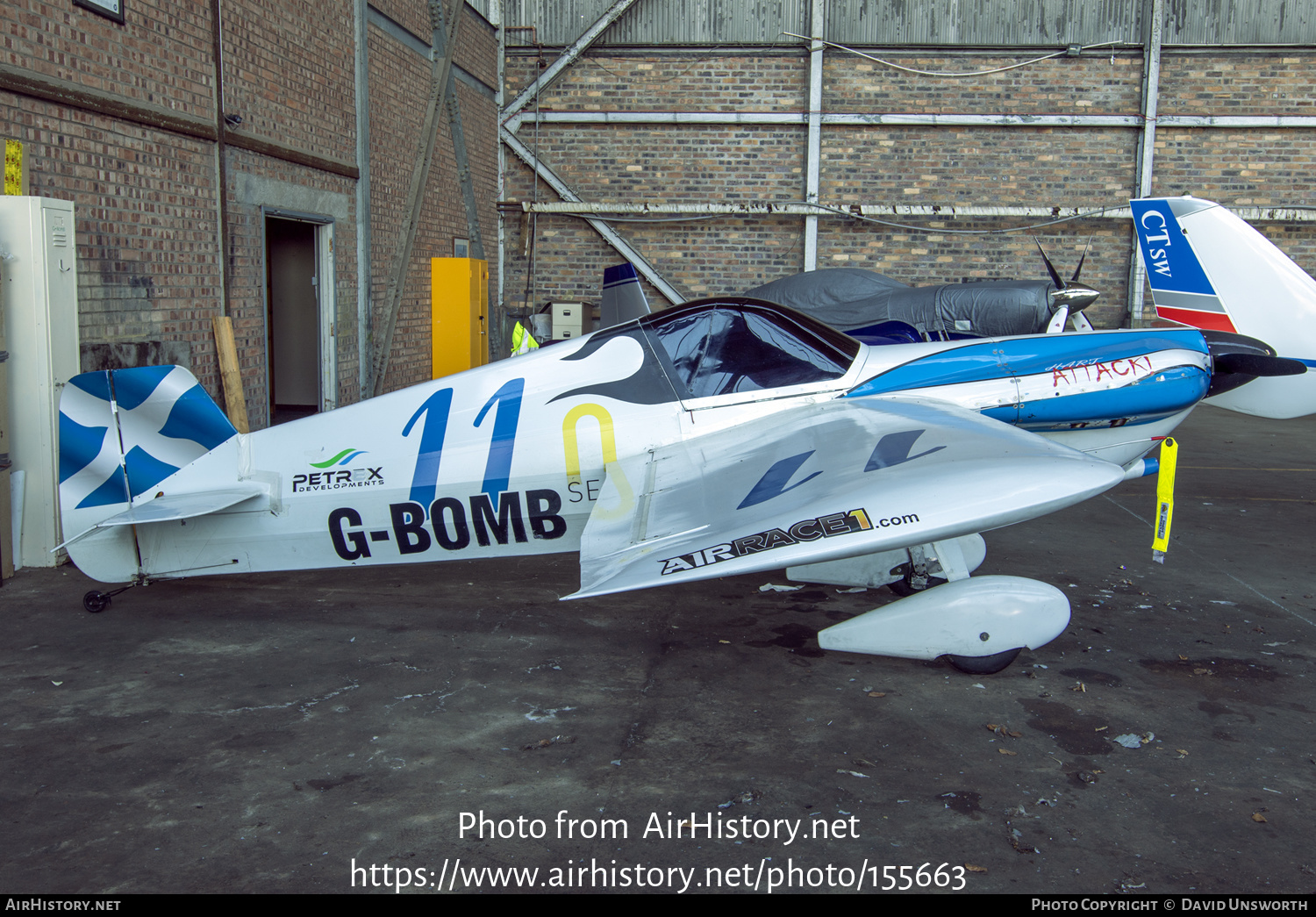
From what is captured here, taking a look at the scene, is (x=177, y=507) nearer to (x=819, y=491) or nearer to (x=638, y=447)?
(x=638, y=447)

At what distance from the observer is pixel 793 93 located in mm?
15570

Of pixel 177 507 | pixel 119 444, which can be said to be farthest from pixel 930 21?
pixel 177 507

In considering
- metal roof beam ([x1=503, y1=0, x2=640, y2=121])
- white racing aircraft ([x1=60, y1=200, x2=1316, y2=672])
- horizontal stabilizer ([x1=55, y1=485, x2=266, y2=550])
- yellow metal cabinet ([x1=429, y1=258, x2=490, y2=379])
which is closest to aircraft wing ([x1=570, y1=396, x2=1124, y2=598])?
white racing aircraft ([x1=60, y1=200, x2=1316, y2=672])

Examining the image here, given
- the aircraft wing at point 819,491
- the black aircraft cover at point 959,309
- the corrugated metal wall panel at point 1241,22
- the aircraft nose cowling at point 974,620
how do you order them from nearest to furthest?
1. the aircraft wing at point 819,491
2. the aircraft nose cowling at point 974,620
3. the black aircraft cover at point 959,309
4. the corrugated metal wall panel at point 1241,22

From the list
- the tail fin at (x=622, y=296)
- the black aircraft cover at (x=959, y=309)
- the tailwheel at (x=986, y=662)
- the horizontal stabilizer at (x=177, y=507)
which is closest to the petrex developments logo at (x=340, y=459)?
the horizontal stabilizer at (x=177, y=507)

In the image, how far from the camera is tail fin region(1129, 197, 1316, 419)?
6566 millimetres

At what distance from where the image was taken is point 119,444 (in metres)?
4.71

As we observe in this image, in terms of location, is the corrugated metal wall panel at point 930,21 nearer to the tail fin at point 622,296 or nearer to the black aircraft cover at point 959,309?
the tail fin at point 622,296

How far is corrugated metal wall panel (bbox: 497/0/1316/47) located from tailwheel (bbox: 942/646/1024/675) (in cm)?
1377

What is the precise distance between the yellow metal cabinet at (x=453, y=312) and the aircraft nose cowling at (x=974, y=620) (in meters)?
8.92

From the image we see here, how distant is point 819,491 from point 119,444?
3.59 m

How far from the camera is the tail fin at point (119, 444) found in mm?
4656

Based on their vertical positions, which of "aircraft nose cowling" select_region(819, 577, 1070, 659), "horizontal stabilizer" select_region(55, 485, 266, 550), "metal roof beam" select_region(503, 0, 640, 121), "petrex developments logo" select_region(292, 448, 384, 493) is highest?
"metal roof beam" select_region(503, 0, 640, 121)

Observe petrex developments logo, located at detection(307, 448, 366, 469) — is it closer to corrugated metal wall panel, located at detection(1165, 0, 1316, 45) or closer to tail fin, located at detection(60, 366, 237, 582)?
tail fin, located at detection(60, 366, 237, 582)
